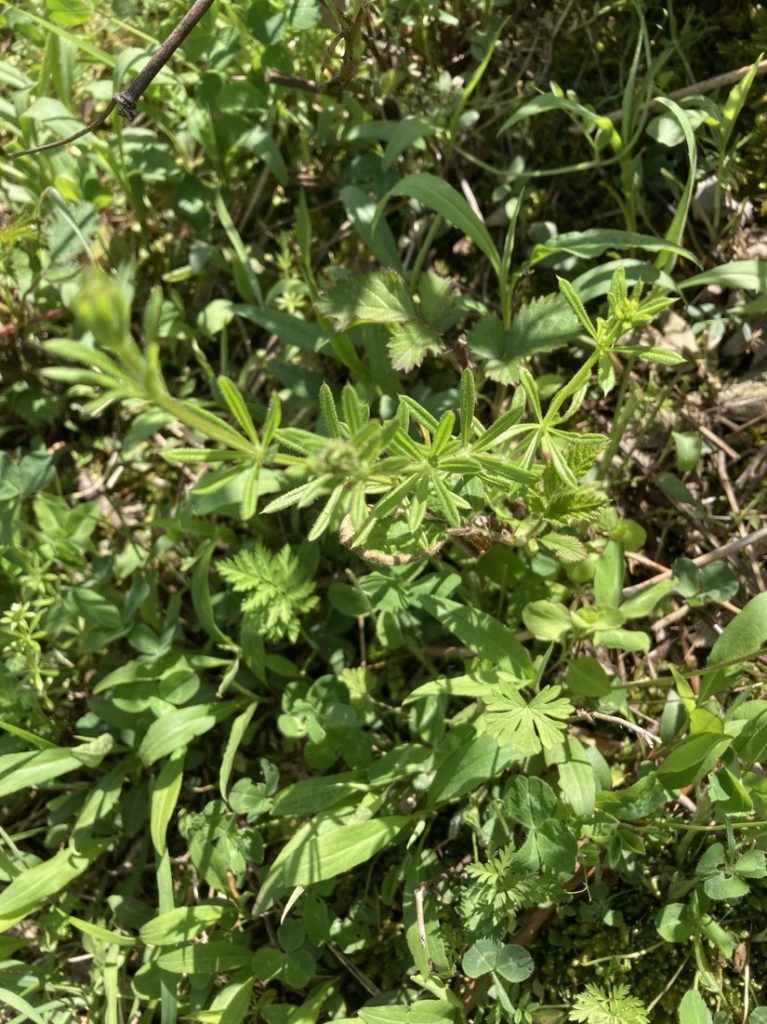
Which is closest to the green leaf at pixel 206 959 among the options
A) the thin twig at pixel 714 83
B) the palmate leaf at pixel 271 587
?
the palmate leaf at pixel 271 587

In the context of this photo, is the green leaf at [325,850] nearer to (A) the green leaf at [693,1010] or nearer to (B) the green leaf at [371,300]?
(A) the green leaf at [693,1010]

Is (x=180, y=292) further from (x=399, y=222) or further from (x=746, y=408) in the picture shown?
(x=746, y=408)

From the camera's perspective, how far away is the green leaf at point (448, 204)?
227 centimetres

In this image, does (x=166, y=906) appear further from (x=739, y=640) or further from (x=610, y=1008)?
(x=739, y=640)

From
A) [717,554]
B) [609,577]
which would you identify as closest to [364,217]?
[609,577]

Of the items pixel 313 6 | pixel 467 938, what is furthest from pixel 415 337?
pixel 467 938

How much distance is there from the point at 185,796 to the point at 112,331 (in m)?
1.87

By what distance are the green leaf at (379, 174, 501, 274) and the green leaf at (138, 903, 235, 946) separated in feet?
6.08

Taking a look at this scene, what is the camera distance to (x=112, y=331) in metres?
0.97

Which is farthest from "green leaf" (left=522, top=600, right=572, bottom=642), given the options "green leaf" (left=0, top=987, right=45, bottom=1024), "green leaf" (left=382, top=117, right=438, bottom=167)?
"green leaf" (left=0, top=987, right=45, bottom=1024)

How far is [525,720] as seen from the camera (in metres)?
1.82

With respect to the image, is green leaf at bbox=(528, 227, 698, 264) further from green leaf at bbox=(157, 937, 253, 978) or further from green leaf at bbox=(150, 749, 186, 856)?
green leaf at bbox=(157, 937, 253, 978)

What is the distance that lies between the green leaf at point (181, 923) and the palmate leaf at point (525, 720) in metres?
0.96

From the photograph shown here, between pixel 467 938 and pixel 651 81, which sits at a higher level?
pixel 651 81
